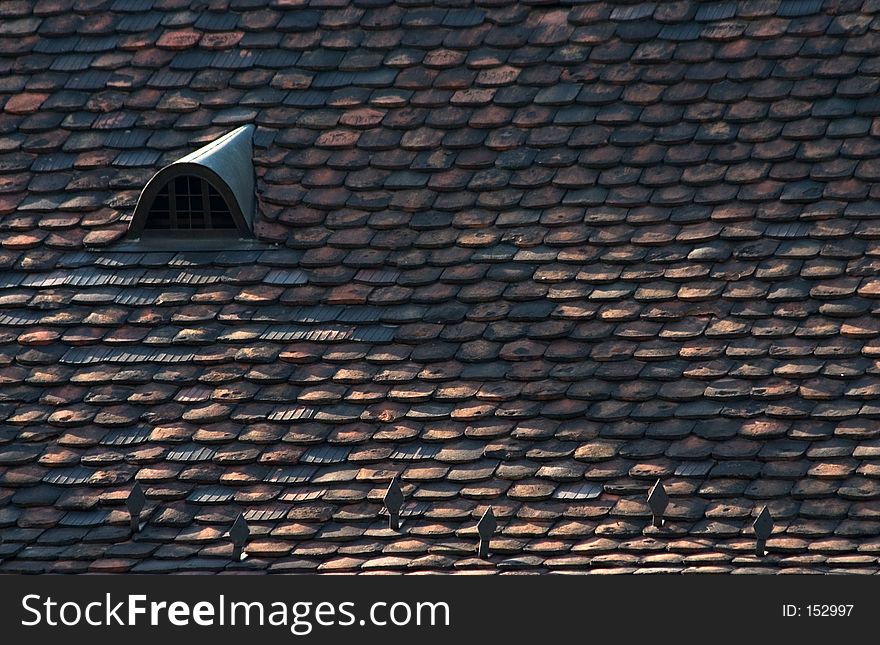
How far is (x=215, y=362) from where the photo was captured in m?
9.90

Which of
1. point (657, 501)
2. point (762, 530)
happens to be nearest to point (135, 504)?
point (657, 501)

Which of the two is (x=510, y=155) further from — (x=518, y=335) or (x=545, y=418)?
(x=545, y=418)

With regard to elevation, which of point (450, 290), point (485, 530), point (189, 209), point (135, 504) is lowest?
point (485, 530)

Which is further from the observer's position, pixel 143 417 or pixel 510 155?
pixel 510 155

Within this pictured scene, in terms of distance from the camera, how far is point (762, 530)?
8.57 meters

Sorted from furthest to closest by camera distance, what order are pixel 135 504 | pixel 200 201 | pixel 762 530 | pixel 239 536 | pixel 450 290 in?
pixel 200 201
pixel 450 290
pixel 135 504
pixel 239 536
pixel 762 530

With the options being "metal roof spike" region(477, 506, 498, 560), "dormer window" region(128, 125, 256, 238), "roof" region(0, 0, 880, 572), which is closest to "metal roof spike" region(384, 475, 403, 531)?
"roof" region(0, 0, 880, 572)

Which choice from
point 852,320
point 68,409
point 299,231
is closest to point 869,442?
point 852,320

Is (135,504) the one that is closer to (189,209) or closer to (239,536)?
(239,536)

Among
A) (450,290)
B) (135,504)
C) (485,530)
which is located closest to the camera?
(485,530)

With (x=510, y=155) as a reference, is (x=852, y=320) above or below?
below

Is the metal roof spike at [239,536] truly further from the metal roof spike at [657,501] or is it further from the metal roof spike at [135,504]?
the metal roof spike at [657,501]

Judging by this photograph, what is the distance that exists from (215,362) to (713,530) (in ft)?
11.0

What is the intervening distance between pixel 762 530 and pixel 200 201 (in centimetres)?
450
